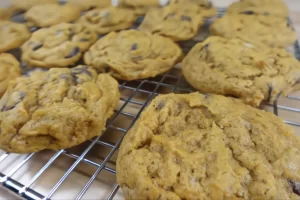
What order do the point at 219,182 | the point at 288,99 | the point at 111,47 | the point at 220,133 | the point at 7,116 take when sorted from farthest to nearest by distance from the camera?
the point at 111,47, the point at 288,99, the point at 7,116, the point at 220,133, the point at 219,182

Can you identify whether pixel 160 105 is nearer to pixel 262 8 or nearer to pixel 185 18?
pixel 185 18

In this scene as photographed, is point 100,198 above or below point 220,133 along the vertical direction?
below

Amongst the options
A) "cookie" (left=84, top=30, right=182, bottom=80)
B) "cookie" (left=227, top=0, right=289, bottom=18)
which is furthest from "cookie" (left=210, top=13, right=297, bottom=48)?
"cookie" (left=84, top=30, right=182, bottom=80)

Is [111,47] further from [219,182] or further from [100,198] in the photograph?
[219,182]

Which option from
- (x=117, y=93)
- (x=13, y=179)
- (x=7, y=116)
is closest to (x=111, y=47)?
(x=117, y=93)

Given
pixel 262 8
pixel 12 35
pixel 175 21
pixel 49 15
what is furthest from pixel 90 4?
pixel 262 8

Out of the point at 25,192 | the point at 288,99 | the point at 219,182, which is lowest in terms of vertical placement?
the point at 288,99
